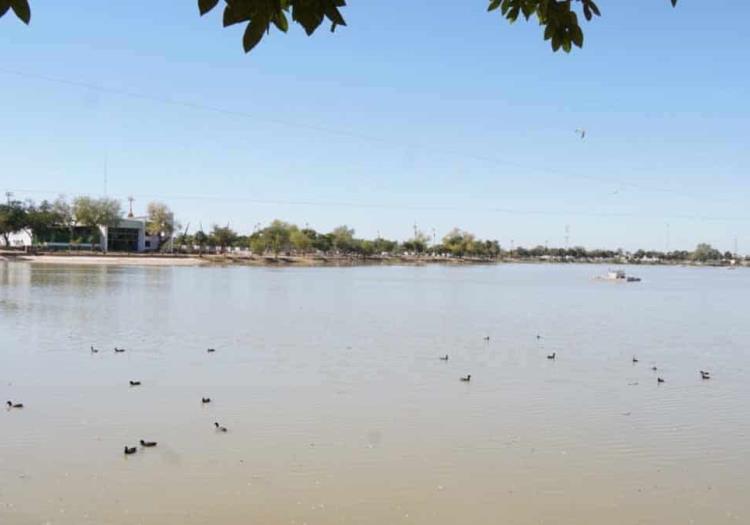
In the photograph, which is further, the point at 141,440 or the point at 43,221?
the point at 43,221

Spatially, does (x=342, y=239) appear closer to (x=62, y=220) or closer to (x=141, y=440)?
(x=62, y=220)

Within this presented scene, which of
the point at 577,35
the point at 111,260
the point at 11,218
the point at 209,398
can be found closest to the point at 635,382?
the point at 209,398

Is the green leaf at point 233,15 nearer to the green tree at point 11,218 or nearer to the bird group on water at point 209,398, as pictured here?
the bird group on water at point 209,398

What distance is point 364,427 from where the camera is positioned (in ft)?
48.3

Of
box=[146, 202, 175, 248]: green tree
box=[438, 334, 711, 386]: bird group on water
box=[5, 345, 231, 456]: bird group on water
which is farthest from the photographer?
box=[146, 202, 175, 248]: green tree

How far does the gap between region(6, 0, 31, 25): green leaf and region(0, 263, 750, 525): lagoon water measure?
8126 mm

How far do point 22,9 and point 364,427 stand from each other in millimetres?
12812

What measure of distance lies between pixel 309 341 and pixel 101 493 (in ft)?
Result: 57.8

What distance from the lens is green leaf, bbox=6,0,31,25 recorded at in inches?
105

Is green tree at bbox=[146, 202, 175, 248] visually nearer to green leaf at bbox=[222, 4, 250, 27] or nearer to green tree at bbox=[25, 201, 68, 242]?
green tree at bbox=[25, 201, 68, 242]

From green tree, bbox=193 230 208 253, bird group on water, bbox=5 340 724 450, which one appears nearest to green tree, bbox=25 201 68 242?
green tree, bbox=193 230 208 253

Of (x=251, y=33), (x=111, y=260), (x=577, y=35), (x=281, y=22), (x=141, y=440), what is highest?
(x=577, y=35)

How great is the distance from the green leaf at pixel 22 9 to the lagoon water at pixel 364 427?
8.13m

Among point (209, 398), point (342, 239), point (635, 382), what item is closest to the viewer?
point (209, 398)
